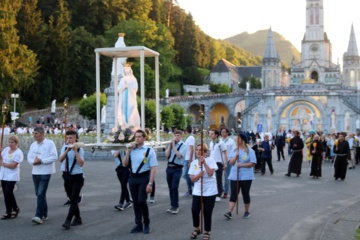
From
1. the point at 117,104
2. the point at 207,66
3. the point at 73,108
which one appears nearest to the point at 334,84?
the point at 207,66

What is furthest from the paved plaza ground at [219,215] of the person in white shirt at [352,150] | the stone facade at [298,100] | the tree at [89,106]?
the stone facade at [298,100]

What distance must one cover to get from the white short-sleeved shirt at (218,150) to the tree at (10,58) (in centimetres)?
2945

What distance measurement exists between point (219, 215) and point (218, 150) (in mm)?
2108

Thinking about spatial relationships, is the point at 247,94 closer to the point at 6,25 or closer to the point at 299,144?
the point at 6,25

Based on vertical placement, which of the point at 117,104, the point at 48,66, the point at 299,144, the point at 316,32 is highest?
the point at 316,32

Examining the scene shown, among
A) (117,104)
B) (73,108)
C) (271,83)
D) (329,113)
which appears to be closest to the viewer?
(117,104)

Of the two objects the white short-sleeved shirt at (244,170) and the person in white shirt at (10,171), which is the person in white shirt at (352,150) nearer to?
the white short-sleeved shirt at (244,170)

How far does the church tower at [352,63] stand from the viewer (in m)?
102

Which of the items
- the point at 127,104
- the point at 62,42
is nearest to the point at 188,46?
the point at 62,42

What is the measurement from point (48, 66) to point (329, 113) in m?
35.3

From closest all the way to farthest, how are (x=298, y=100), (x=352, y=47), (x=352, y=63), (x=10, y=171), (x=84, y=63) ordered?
(x=10, y=171) < (x=84, y=63) < (x=298, y=100) < (x=352, y=47) < (x=352, y=63)

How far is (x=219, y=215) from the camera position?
10.3m

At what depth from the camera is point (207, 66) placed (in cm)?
10344

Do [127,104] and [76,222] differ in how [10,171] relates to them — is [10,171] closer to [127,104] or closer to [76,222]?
[76,222]
